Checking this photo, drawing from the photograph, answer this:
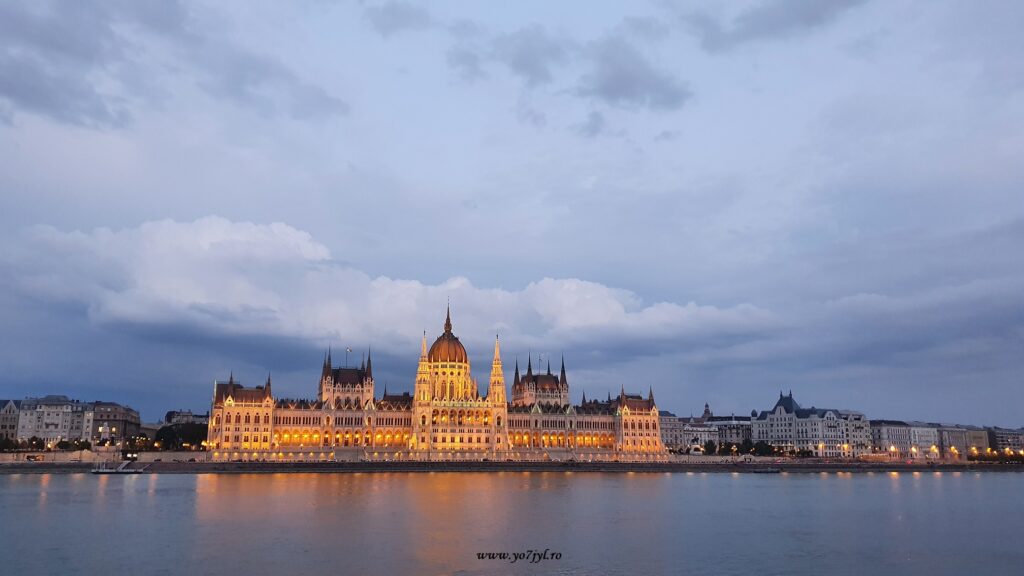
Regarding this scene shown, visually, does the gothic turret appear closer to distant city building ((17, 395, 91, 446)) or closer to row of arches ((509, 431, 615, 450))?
row of arches ((509, 431, 615, 450))

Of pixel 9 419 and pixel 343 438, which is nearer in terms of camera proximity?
pixel 343 438

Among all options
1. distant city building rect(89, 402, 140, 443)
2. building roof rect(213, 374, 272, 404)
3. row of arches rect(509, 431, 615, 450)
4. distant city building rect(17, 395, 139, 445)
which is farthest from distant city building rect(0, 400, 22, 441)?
row of arches rect(509, 431, 615, 450)

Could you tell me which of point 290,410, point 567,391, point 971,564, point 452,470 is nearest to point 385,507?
point 971,564

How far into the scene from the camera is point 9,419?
142750mm

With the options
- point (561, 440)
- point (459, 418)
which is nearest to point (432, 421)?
point (459, 418)

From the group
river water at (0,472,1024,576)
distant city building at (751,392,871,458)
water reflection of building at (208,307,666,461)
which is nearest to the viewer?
river water at (0,472,1024,576)

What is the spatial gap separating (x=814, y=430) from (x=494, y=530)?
142682 millimetres

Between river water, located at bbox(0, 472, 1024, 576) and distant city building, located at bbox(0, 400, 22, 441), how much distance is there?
65.5 meters

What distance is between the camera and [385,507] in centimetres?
6269

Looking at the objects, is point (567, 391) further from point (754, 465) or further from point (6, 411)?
point (6, 411)

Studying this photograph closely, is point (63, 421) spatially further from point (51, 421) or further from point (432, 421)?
point (432, 421)

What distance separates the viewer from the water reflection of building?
136 m

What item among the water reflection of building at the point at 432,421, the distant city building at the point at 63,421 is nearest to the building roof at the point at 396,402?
the water reflection of building at the point at 432,421

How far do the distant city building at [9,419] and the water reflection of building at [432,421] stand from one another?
37.8 m
